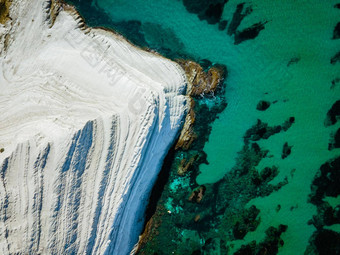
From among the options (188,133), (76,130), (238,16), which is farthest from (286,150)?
(76,130)

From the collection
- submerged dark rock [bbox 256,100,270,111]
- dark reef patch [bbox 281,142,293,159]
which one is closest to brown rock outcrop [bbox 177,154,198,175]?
submerged dark rock [bbox 256,100,270,111]

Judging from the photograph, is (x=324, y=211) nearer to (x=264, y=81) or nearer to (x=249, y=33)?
(x=264, y=81)

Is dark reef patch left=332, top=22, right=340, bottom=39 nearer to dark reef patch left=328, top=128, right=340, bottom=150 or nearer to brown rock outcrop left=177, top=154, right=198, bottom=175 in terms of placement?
dark reef patch left=328, top=128, right=340, bottom=150

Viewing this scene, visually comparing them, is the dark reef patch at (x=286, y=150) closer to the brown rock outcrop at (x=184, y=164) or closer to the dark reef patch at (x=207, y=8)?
the brown rock outcrop at (x=184, y=164)

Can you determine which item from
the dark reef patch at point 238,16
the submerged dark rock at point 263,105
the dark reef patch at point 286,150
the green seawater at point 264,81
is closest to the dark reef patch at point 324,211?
the green seawater at point 264,81

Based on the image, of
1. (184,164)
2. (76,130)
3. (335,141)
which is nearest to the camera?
(76,130)
